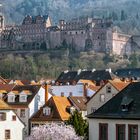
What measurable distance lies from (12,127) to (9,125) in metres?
0.46

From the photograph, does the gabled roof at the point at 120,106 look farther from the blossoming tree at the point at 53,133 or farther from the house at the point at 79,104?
the house at the point at 79,104

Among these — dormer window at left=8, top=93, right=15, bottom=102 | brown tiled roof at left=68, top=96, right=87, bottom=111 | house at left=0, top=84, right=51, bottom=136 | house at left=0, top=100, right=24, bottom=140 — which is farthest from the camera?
dormer window at left=8, top=93, right=15, bottom=102

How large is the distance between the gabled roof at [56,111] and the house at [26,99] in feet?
9.78

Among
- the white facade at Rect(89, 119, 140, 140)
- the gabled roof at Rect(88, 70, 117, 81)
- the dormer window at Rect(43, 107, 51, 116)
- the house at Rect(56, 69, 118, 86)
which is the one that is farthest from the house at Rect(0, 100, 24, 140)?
the house at Rect(56, 69, 118, 86)

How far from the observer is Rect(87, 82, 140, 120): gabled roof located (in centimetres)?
3916

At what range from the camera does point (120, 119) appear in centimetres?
3950

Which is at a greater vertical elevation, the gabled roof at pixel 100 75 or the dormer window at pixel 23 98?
the dormer window at pixel 23 98

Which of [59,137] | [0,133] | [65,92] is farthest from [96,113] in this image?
[65,92]

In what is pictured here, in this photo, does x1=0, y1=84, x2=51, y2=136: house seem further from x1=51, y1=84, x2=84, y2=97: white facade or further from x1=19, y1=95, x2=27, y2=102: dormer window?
x1=51, y1=84, x2=84, y2=97: white facade

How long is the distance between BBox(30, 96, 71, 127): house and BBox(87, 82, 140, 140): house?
1998cm

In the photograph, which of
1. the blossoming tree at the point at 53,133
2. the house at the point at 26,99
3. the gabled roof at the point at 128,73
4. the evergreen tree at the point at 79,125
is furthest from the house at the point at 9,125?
the gabled roof at the point at 128,73

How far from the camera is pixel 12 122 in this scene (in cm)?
5738

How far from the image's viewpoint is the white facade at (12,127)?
184ft

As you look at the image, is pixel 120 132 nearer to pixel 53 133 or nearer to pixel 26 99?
pixel 53 133
